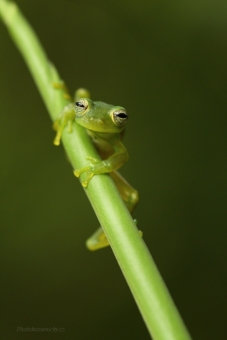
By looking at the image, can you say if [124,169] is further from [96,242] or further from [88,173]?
[88,173]

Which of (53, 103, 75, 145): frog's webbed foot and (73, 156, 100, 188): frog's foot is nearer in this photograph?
(73, 156, 100, 188): frog's foot

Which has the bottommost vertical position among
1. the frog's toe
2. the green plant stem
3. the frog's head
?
the green plant stem

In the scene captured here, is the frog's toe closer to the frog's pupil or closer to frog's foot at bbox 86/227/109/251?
the frog's pupil

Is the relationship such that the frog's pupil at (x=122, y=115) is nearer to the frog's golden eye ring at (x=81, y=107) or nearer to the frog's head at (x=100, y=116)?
the frog's head at (x=100, y=116)

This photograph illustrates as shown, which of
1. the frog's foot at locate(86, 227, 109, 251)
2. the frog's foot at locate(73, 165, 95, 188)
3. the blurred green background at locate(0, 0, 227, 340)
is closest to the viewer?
the frog's foot at locate(73, 165, 95, 188)

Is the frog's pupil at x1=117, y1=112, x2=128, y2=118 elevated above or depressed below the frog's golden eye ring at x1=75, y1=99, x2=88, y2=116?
below

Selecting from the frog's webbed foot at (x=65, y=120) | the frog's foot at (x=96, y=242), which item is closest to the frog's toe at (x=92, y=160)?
the frog's webbed foot at (x=65, y=120)

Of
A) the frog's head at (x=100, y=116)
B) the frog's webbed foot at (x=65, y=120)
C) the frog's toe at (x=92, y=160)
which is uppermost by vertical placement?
the frog's head at (x=100, y=116)

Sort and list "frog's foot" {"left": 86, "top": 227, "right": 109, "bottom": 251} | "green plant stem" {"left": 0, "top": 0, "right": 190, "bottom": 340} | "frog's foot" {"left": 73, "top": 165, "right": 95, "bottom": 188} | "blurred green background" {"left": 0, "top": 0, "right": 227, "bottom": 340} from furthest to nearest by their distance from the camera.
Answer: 1. "blurred green background" {"left": 0, "top": 0, "right": 227, "bottom": 340}
2. "frog's foot" {"left": 86, "top": 227, "right": 109, "bottom": 251}
3. "frog's foot" {"left": 73, "top": 165, "right": 95, "bottom": 188}
4. "green plant stem" {"left": 0, "top": 0, "right": 190, "bottom": 340}

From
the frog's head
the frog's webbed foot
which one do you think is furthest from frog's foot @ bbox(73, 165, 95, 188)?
the frog's head
